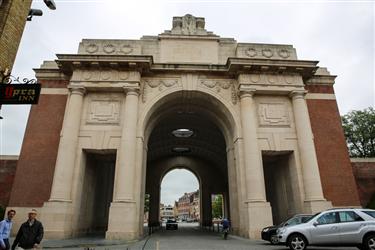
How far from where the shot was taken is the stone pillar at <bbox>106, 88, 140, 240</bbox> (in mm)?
15604

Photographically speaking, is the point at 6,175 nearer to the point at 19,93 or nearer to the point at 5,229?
the point at 19,93

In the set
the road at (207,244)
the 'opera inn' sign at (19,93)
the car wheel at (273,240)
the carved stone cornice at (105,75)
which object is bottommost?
the road at (207,244)

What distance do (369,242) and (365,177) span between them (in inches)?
539

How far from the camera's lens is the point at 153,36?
72.9 feet

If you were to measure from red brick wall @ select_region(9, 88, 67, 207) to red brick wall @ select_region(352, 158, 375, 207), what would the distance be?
75.8ft

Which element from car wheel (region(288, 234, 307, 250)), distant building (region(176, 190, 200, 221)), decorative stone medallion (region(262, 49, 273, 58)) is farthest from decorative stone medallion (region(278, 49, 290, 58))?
distant building (region(176, 190, 200, 221))

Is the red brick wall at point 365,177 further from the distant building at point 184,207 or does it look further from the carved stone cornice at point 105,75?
the distant building at point 184,207

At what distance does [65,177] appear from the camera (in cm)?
1686

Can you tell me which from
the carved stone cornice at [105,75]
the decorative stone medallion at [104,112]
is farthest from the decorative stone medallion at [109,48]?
the decorative stone medallion at [104,112]

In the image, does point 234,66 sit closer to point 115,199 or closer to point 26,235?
point 115,199

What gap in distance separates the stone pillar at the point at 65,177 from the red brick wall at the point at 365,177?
21.4 metres

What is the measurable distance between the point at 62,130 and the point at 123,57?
6.69m

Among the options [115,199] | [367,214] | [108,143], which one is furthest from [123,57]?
[367,214]

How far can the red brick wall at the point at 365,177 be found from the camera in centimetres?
2062
